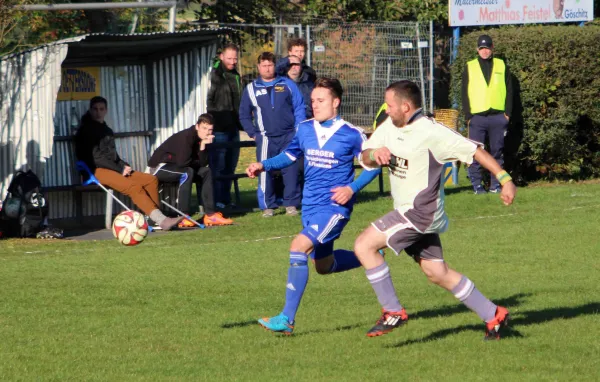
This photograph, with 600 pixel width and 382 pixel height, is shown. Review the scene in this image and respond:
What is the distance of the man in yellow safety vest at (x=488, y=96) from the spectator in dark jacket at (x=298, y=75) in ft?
8.88

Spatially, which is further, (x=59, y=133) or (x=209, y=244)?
(x=59, y=133)

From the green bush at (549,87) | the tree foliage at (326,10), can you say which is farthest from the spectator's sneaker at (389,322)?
the tree foliage at (326,10)

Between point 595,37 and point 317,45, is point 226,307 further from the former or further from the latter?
point 317,45

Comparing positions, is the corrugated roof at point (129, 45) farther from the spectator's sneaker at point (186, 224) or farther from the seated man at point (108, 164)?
the spectator's sneaker at point (186, 224)

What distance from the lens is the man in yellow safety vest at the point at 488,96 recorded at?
1645 cm

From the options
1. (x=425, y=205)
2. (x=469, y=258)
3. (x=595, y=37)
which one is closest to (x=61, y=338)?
(x=425, y=205)

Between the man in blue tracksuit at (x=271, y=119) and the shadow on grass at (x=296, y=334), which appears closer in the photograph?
the shadow on grass at (x=296, y=334)

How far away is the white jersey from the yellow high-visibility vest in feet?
31.0

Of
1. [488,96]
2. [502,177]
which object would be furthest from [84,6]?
[502,177]

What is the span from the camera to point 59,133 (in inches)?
596

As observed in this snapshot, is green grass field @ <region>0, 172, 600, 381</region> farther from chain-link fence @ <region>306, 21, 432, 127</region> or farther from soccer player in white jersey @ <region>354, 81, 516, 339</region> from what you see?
chain-link fence @ <region>306, 21, 432, 127</region>

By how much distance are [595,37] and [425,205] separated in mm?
11540

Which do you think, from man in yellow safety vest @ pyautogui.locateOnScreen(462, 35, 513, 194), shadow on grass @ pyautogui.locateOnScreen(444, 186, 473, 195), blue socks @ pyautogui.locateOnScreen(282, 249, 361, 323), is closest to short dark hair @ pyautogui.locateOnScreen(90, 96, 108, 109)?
man in yellow safety vest @ pyautogui.locateOnScreen(462, 35, 513, 194)

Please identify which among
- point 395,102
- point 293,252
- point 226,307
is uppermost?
point 395,102
